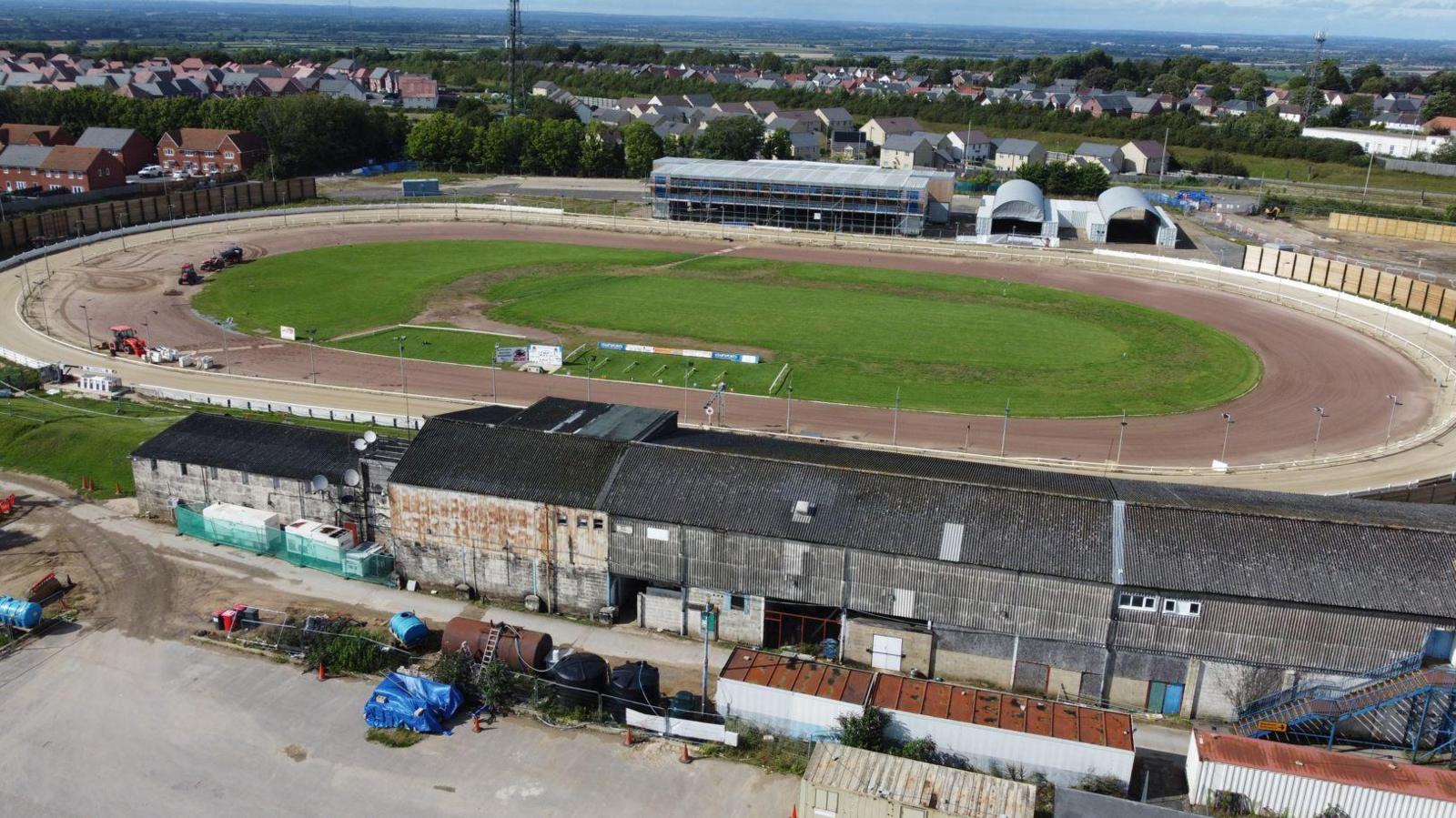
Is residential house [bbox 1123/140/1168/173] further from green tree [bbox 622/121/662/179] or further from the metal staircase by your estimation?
the metal staircase

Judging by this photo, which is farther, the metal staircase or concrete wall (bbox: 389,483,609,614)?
concrete wall (bbox: 389,483,609,614)

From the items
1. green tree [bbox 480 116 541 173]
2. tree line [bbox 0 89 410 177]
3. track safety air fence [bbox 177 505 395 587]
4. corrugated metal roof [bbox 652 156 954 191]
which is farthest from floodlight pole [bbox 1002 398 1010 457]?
tree line [bbox 0 89 410 177]

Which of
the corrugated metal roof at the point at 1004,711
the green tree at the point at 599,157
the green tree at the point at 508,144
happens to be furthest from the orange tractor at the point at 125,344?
the green tree at the point at 599,157

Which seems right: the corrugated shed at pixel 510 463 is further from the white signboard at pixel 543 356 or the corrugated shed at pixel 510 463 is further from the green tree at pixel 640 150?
the green tree at pixel 640 150

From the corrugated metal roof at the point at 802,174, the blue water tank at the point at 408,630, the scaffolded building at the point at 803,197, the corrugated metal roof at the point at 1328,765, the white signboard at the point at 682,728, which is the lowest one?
the white signboard at the point at 682,728

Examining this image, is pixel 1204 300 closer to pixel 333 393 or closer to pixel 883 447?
pixel 883 447

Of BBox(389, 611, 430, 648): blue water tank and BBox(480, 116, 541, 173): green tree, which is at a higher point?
BBox(480, 116, 541, 173): green tree

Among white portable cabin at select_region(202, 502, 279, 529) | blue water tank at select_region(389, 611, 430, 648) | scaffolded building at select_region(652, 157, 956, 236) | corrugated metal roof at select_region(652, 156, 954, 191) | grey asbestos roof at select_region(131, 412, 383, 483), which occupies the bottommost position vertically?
blue water tank at select_region(389, 611, 430, 648)
